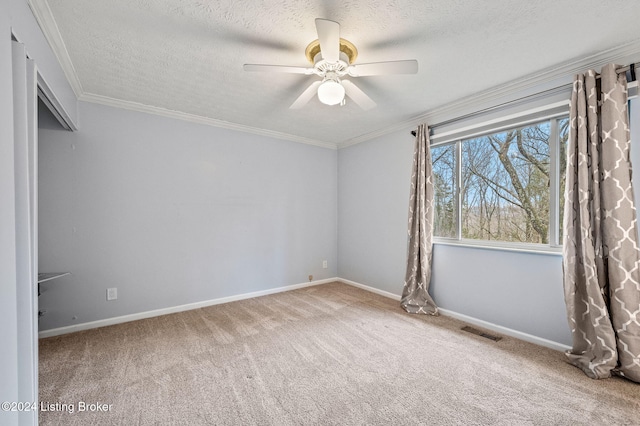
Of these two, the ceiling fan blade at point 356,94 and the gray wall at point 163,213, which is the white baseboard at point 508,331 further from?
the ceiling fan blade at point 356,94

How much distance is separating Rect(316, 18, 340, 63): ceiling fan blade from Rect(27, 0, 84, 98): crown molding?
1559 mm

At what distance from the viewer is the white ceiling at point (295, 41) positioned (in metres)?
1.53

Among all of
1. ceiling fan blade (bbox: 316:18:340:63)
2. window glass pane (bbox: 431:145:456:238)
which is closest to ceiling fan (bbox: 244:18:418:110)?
ceiling fan blade (bbox: 316:18:340:63)

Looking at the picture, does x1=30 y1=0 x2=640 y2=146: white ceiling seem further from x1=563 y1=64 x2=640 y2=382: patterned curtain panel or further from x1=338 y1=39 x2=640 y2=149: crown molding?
x1=563 y1=64 x2=640 y2=382: patterned curtain panel

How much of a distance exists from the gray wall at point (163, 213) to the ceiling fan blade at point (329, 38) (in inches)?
87.8

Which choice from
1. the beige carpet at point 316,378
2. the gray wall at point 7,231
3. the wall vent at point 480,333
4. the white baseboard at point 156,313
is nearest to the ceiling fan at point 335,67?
the gray wall at point 7,231

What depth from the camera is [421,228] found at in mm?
3092

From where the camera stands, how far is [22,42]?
1369mm

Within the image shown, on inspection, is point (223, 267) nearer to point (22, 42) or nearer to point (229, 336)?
point (229, 336)

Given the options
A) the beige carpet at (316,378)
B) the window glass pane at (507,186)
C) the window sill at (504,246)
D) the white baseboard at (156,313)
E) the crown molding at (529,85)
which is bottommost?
the beige carpet at (316,378)

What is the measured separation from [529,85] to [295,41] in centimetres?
210

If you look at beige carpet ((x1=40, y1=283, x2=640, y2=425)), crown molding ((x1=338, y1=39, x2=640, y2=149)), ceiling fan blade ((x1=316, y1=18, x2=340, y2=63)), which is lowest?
beige carpet ((x1=40, y1=283, x2=640, y2=425))

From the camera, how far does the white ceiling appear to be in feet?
5.01

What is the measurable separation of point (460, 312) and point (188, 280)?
316 cm
